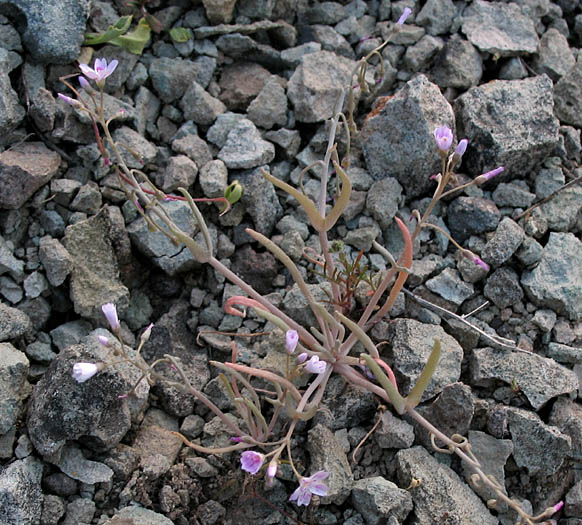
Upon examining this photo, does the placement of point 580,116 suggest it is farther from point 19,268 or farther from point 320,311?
point 19,268

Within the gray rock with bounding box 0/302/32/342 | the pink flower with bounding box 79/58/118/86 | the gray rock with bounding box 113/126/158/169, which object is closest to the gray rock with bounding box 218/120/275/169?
the gray rock with bounding box 113/126/158/169

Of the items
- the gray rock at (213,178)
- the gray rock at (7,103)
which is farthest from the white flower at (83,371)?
the gray rock at (7,103)

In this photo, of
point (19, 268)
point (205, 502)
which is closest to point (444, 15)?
point (19, 268)

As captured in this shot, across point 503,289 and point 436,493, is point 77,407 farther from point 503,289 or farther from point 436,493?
point 503,289

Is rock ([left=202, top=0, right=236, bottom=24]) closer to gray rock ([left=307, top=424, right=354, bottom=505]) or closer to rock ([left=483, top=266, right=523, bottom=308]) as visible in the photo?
rock ([left=483, top=266, right=523, bottom=308])

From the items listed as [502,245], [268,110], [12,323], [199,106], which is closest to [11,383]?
[12,323]

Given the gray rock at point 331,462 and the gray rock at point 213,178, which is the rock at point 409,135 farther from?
the gray rock at point 331,462

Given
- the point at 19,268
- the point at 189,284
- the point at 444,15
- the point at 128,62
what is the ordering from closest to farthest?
the point at 19,268
the point at 189,284
the point at 128,62
the point at 444,15
